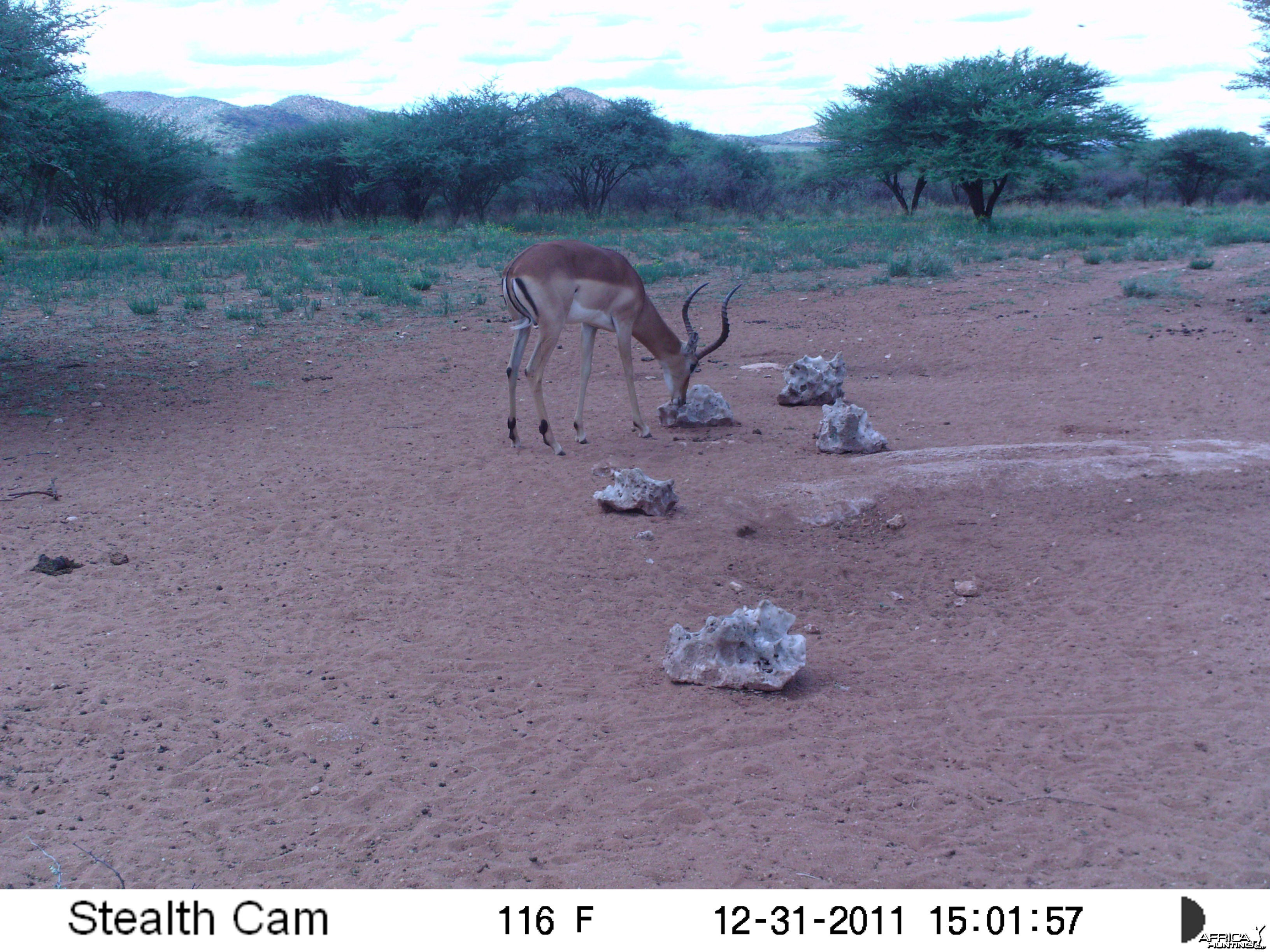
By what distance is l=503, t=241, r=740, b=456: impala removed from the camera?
7.82m

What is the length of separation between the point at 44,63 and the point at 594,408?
6368 millimetres

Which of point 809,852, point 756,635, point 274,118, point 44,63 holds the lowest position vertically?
point 809,852

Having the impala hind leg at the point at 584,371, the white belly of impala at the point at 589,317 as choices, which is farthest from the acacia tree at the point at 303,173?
the white belly of impala at the point at 589,317

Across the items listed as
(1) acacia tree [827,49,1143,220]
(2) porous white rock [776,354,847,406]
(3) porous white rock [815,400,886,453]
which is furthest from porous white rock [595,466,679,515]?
(1) acacia tree [827,49,1143,220]

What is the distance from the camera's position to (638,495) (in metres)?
6.43

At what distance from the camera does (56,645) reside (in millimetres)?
4559

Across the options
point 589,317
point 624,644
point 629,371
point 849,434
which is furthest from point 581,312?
point 624,644

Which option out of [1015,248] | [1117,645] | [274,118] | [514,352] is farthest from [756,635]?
[274,118]

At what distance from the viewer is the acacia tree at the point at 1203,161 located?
132 ft

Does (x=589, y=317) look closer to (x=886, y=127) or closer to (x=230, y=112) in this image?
(x=886, y=127)

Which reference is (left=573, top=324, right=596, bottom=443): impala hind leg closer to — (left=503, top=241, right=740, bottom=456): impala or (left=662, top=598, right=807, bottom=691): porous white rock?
(left=503, top=241, right=740, bottom=456): impala

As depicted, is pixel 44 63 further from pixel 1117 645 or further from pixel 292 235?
pixel 292 235

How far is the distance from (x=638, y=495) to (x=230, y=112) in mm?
96401

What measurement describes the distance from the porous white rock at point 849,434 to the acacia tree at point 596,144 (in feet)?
92.4
